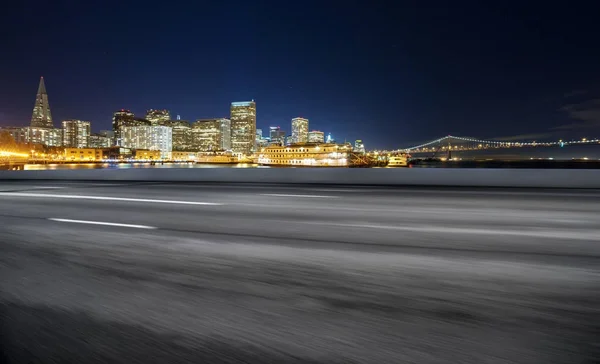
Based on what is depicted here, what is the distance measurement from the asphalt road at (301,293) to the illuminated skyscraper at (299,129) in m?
151

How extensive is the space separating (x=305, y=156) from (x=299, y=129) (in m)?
126

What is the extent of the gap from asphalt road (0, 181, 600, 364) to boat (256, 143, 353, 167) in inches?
1211

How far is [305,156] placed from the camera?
131ft

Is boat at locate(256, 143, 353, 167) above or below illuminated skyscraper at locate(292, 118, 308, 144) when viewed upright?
below

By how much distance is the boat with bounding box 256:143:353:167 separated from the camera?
3738 cm

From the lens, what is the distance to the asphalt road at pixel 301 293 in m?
2.20

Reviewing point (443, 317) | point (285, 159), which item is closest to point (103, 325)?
point (443, 317)

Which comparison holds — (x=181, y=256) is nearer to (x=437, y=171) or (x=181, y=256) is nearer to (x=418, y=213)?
(x=418, y=213)

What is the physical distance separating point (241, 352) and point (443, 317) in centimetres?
138

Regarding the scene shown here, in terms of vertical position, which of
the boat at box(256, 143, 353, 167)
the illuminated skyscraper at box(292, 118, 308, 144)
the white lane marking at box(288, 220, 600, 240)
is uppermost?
the illuminated skyscraper at box(292, 118, 308, 144)

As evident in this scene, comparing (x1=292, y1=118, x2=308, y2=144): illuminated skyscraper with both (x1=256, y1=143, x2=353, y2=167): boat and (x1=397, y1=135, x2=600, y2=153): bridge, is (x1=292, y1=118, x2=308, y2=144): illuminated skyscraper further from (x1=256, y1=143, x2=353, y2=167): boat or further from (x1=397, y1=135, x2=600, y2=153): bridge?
(x1=256, y1=143, x2=353, y2=167): boat

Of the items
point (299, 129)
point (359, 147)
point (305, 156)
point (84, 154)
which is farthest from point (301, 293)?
point (299, 129)

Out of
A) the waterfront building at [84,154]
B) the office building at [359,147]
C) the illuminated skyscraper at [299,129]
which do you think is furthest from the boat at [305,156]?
the illuminated skyscraper at [299,129]

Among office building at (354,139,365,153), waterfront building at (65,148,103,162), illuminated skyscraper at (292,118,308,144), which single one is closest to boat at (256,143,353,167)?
office building at (354,139,365,153)
